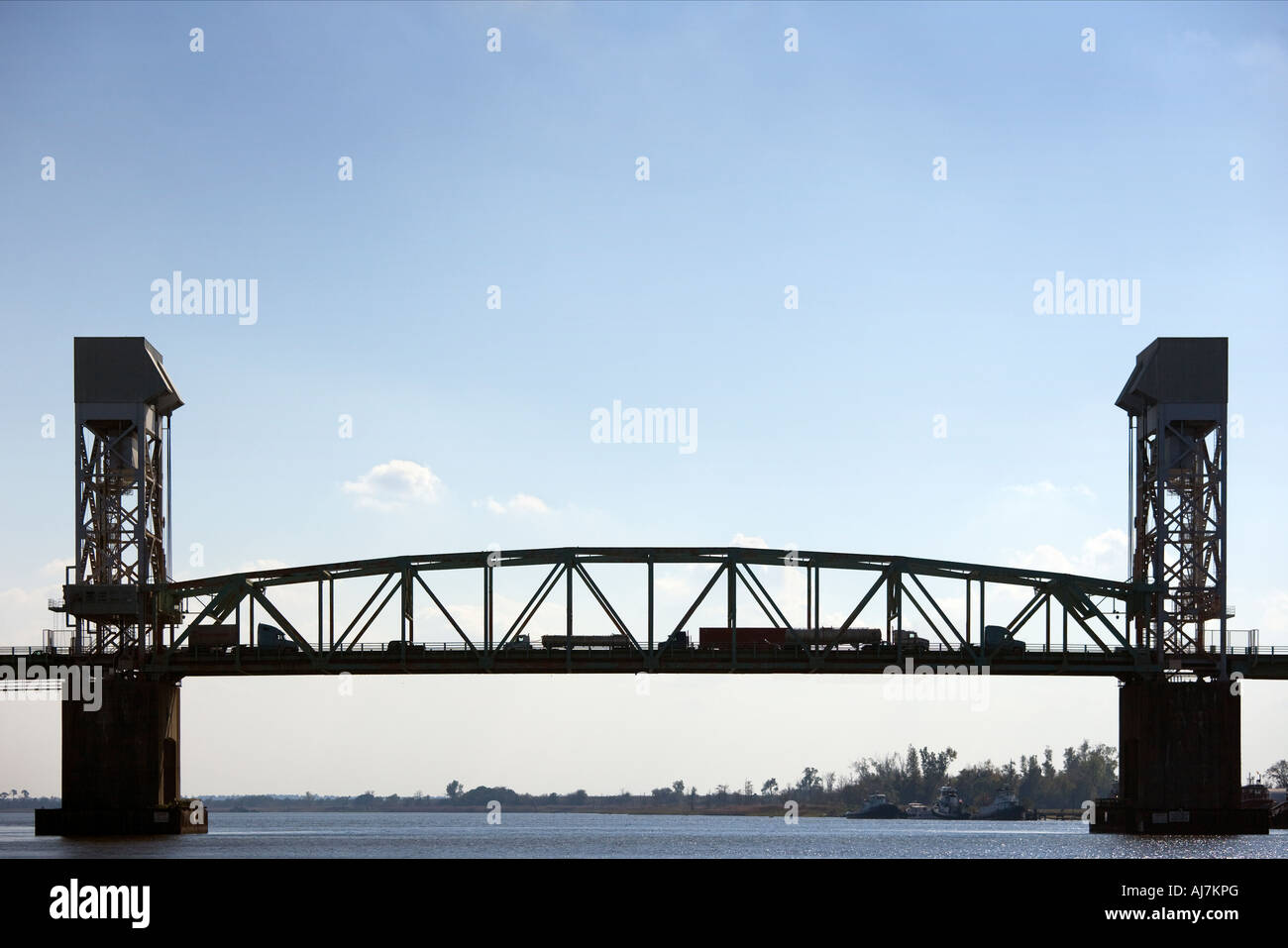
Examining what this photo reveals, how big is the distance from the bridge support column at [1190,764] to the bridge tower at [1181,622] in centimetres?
6

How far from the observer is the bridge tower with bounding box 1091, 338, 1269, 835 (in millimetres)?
98812

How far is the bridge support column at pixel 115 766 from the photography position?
95812 millimetres

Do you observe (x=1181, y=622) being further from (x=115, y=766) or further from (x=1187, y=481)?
(x=115, y=766)

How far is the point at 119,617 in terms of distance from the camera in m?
101

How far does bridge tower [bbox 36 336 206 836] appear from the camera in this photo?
9612 cm

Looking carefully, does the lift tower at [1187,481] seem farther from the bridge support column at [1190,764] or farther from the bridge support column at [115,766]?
the bridge support column at [115,766]

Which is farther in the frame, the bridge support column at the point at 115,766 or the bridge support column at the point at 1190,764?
the bridge support column at the point at 1190,764

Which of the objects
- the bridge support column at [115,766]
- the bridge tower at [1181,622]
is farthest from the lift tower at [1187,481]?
the bridge support column at [115,766]

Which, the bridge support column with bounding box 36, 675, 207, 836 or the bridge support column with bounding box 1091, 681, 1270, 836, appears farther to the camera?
the bridge support column with bounding box 1091, 681, 1270, 836

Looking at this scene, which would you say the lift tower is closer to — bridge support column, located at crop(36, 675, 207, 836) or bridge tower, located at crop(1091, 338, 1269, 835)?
bridge tower, located at crop(1091, 338, 1269, 835)

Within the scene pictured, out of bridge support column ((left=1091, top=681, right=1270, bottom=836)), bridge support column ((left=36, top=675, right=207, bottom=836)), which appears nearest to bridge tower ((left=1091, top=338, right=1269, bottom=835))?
bridge support column ((left=1091, top=681, right=1270, bottom=836))

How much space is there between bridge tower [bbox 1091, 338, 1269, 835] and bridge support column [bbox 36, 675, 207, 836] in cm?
5785
